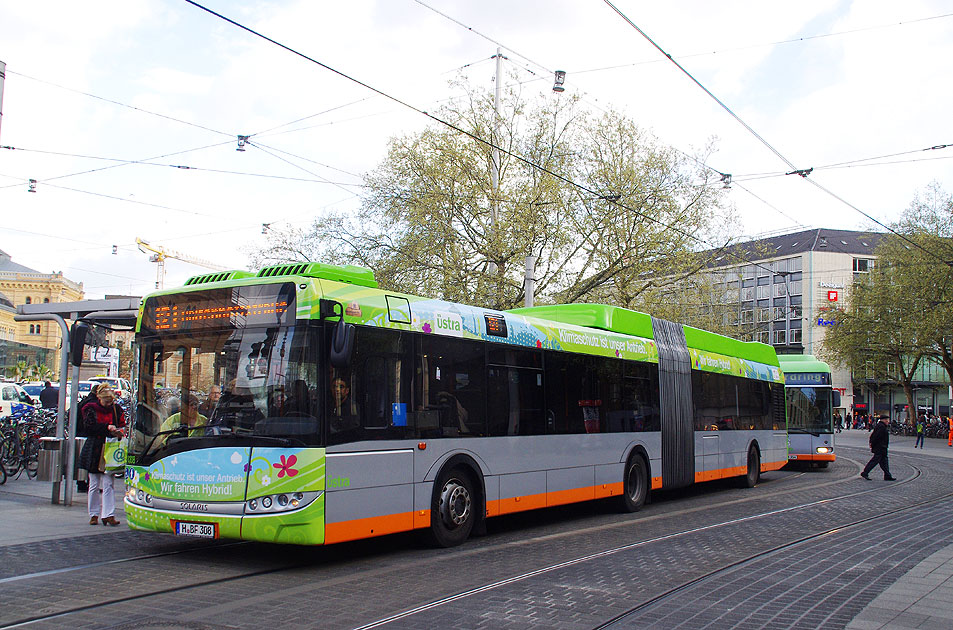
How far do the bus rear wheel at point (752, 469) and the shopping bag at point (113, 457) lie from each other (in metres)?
13.4

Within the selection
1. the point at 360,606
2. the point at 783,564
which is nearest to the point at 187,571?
the point at 360,606

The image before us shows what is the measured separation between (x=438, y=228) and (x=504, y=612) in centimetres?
2030

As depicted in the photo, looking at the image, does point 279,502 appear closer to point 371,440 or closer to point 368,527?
point 368,527

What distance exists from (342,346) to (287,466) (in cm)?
124

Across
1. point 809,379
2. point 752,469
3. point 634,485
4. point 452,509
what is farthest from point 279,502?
point 809,379

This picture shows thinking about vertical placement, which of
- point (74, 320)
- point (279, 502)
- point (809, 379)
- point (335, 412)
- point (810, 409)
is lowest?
point (279, 502)

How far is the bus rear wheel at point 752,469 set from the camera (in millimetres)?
19500

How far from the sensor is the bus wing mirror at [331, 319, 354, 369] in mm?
8219

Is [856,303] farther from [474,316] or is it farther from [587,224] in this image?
[474,316]

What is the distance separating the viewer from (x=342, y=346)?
8.26 metres

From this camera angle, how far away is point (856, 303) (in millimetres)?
59188

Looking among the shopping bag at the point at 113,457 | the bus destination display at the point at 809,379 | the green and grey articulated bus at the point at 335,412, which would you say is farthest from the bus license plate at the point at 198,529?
the bus destination display at the point at 809,379

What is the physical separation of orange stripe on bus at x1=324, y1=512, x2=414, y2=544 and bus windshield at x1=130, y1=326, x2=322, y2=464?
0.88 m

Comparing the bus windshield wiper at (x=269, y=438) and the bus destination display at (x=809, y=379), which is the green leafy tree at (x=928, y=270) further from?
the bus windshield wiper at (x=269, y=438)
